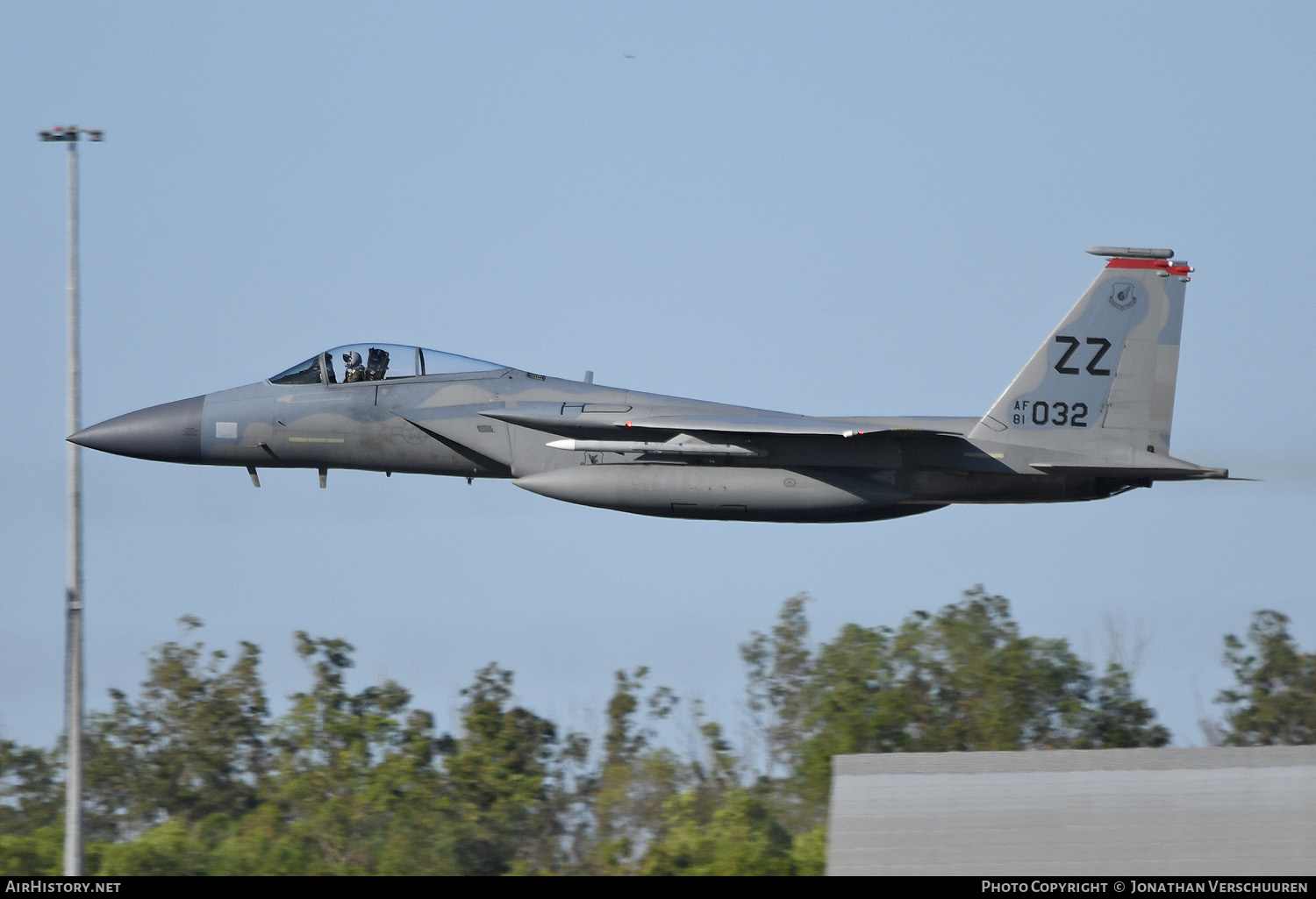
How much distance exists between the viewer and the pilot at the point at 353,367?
21.4 m

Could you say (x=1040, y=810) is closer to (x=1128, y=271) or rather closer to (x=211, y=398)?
(x=1128, y=271)

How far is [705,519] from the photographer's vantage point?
66.8 ft

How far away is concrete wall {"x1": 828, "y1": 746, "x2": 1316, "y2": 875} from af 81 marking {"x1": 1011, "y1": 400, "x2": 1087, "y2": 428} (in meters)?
4.82

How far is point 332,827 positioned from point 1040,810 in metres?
17.2

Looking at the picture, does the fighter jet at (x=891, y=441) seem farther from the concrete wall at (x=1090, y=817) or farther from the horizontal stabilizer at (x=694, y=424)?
the concrete wall at (x=1090, y=817)

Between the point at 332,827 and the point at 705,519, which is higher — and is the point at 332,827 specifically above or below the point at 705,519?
below

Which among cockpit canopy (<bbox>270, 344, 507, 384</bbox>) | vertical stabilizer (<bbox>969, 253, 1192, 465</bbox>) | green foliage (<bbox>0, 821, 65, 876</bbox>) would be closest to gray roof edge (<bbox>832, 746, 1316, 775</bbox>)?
vertical stabilizer (<bbox>969, 253, 1192, 465</bbox>)

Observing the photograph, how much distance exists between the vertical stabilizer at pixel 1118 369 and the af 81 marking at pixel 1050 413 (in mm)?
11

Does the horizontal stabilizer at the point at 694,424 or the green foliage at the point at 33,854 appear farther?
the green foliage at the point at 33,854

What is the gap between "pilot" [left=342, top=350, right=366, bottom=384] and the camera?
21.4 metres

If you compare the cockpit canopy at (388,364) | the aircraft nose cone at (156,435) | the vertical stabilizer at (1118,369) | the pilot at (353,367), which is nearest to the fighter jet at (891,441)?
the vertical stabilizer at (1118,369)

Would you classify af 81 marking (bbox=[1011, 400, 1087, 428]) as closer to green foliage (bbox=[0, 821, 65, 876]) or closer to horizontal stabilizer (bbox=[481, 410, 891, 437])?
horizontal stabilizer (bbox=[481, 410, 891, 437])

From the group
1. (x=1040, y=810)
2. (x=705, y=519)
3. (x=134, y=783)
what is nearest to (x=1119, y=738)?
(x=1040, y=810)

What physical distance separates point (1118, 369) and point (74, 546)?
13.7 meters
